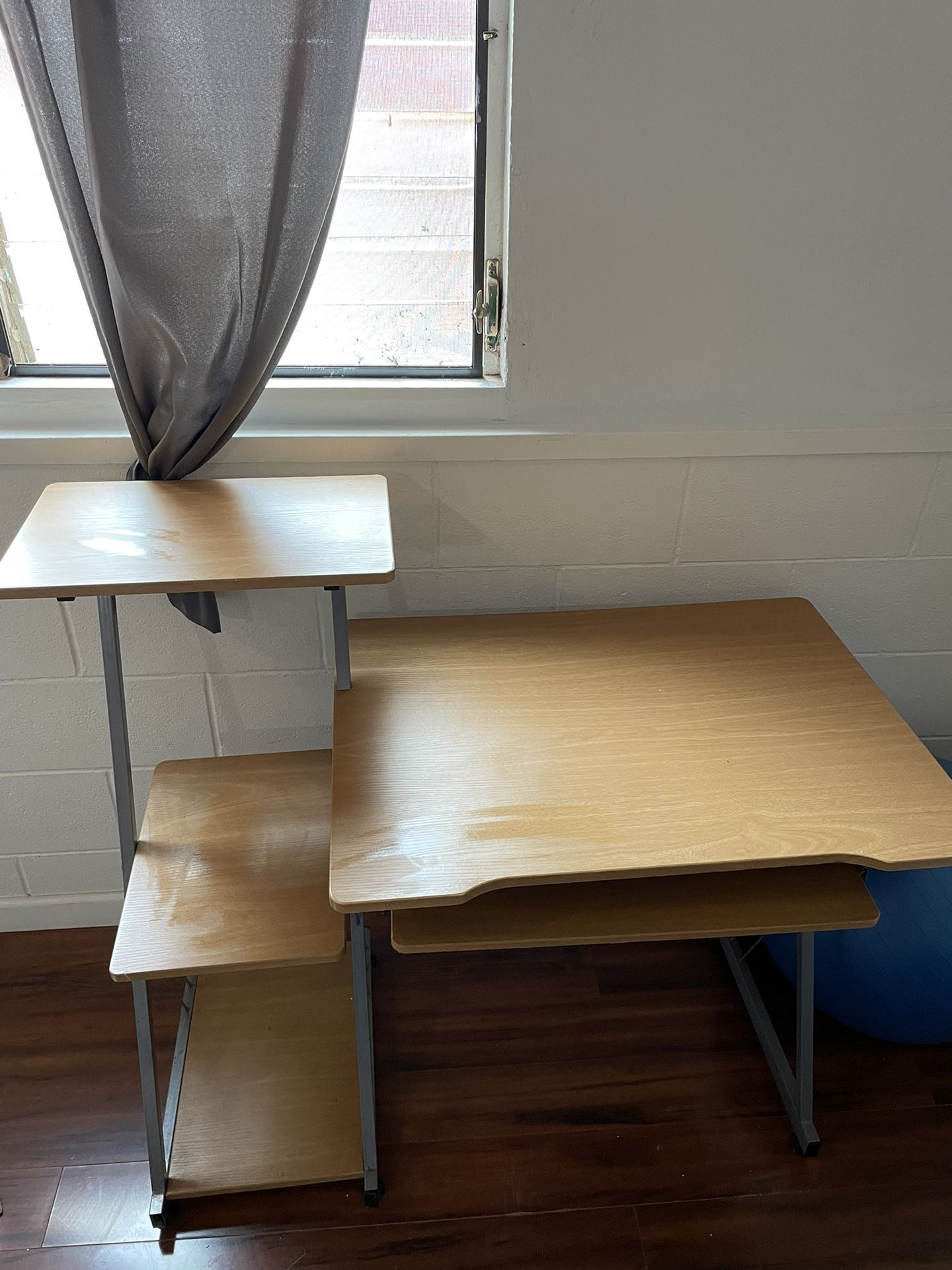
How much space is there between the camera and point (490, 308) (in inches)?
61.7

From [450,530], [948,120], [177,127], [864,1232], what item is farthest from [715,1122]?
[177,127]

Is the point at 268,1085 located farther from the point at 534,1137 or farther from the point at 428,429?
the point at 428,429

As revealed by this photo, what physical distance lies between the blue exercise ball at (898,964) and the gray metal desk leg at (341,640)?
946mm

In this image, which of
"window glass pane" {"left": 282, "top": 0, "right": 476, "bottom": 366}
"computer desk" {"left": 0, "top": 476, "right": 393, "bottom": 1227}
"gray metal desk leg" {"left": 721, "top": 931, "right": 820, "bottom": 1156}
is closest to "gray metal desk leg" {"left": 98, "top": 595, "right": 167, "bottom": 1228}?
"computer desk" {"left": 0, "top": 476, "right": 393, "bottom": 1227}

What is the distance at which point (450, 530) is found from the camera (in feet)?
5.43

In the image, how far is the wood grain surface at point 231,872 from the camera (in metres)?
1.29

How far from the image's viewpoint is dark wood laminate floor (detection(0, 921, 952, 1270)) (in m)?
1.48

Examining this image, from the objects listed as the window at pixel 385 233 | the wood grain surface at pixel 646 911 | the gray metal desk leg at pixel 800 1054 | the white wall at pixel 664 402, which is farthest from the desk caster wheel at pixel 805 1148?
the window at pixel 385 233

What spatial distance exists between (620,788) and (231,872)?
588 millimetres

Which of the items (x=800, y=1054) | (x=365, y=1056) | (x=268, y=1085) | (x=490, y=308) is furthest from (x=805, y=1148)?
(x=490, y=308)

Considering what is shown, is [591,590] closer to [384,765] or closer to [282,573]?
[384,765]

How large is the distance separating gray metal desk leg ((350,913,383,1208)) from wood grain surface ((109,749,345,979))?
30 mm

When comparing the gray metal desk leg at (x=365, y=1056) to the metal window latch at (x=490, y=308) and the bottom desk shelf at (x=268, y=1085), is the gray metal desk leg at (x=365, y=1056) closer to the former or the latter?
→ the bottom desk shelf at (x=268, y=1085)

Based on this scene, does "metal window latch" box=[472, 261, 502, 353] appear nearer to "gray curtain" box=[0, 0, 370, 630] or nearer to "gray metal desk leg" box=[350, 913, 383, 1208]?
"gray curtain" box=[0, 0, 370, 630]
